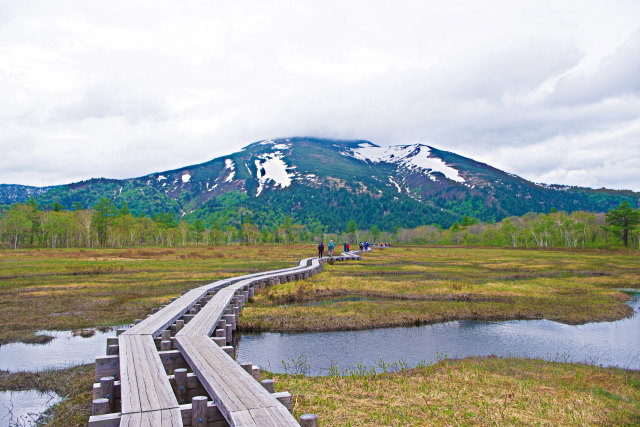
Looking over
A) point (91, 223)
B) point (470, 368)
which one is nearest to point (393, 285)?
point (470, 368)

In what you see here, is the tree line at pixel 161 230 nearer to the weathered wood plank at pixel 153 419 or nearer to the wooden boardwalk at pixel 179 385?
the wooden boardwalk at pixel 179 385

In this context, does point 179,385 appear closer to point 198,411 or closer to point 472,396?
point 198,411

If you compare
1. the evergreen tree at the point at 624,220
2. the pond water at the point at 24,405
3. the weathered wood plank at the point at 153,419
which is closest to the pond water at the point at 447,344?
the pond water at the point at 24,405

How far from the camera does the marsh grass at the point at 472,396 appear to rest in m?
8.05

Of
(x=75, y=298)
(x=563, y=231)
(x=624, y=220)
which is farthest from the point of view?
(x=563, y=231)

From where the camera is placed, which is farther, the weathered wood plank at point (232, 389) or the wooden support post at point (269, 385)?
the wooden support post at point (269, 385)

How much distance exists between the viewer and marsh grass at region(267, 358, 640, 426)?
8.05m

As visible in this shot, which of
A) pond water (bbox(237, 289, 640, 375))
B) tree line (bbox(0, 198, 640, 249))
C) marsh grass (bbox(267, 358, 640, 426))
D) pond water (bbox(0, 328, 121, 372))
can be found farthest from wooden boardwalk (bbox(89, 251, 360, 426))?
tree line (bbox(0, 198, 640, 249))

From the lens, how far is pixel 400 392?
31.3ft

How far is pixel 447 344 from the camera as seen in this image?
1591 cm

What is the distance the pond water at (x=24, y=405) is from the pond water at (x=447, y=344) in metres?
5.90

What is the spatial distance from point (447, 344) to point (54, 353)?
1477 centimetres

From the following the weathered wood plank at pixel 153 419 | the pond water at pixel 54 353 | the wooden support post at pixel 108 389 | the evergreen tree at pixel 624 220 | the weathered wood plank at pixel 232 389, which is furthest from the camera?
the evergreen tree at pixel 624 220

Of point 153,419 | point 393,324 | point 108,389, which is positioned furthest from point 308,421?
point 393,324
